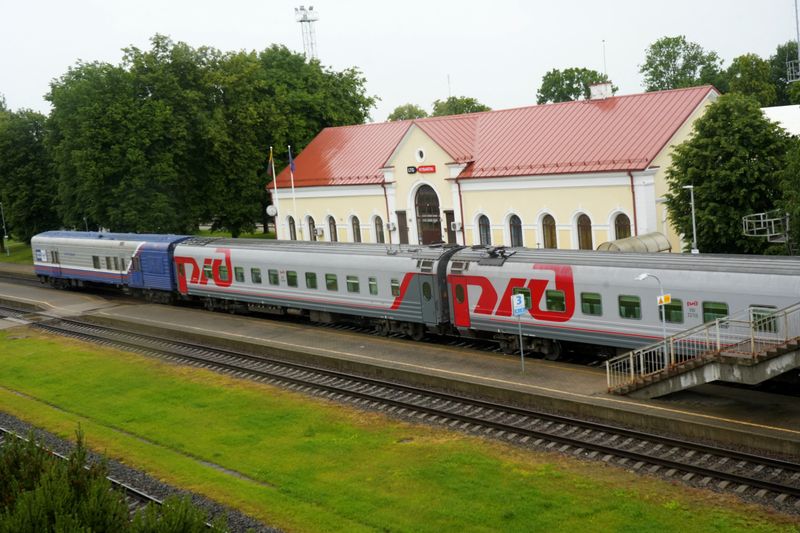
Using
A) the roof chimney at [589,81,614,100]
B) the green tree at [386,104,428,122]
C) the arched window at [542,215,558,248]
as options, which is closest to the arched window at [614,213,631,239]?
the arched window at [542,215,558,248]

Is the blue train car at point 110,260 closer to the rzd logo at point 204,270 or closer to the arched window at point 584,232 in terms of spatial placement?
the rzd logo at point 204,270

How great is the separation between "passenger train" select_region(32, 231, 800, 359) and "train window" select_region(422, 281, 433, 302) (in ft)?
0.12

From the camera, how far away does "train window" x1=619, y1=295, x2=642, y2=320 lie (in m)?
26.7

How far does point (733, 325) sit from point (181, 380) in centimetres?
1861

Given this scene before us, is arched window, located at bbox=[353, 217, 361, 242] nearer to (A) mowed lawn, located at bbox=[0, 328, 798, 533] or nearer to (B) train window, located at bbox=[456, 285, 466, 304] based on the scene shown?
(B) train window, located at bbox=[456, 285, 466, 304]

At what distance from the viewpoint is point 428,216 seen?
184ft

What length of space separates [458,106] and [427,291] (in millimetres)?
102873

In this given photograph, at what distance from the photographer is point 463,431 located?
23.3 meters

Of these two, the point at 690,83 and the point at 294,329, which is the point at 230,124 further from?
the point at 690,83

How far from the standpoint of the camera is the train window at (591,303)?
27.8m

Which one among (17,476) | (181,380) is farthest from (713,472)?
(181,380)

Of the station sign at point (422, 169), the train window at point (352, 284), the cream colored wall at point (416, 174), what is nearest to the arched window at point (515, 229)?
the cream colored wall at point (416, 174)

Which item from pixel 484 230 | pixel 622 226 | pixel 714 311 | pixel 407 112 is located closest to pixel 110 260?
pixel 484 230

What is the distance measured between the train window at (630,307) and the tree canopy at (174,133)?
42048 mm
